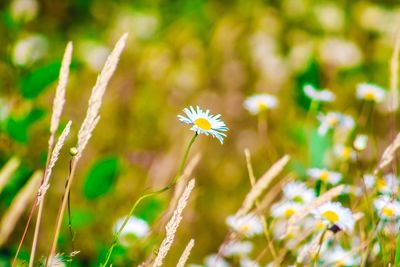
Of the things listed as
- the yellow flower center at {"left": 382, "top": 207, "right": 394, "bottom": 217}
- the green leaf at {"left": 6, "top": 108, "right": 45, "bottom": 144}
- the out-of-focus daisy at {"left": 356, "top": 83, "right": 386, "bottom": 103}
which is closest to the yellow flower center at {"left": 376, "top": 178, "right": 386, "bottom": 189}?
the yellow flower center at {"left": 382, "top": 207, "right": 394, "bottom": 217}

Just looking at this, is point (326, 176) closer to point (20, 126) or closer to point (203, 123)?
point (203, 123)

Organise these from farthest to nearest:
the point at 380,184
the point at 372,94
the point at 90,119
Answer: the point at 372,94 → the point at 380,184 → the point at 90,119

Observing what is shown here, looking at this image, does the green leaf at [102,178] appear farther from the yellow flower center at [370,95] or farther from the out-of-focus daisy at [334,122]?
the yellow flower center at [370,95]

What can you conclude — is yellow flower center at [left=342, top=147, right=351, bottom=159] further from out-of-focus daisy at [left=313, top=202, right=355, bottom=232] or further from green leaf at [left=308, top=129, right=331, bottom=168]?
out-of-focus daisy at [left=313, top=202, right=355, bottom=232]

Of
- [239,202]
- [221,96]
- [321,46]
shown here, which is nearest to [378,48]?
[321,46]

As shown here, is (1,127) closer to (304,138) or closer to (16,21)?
(16,21)

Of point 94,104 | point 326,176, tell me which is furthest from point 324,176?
point 94,104
